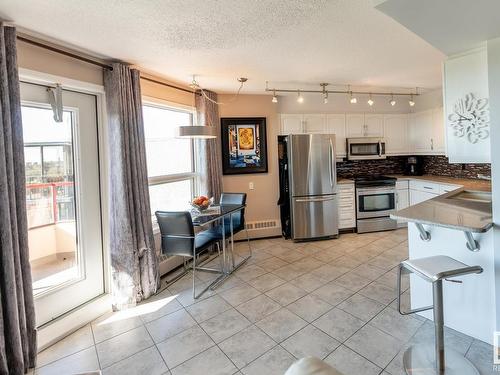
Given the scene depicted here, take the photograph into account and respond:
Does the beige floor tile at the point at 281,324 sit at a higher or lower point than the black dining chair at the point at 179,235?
lower

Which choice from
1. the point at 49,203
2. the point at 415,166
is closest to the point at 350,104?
the point at 415,166

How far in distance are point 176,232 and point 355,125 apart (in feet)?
12.6

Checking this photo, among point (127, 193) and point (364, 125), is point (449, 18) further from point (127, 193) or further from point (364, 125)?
point (364, 125)

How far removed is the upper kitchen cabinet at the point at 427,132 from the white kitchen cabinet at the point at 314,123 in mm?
1851

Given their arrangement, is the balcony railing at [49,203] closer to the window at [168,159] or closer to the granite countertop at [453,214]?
the window at [168,159]

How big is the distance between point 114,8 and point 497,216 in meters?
2.93

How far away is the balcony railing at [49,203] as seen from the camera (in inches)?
91.4

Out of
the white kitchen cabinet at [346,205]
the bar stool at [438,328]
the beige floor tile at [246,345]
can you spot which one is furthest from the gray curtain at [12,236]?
the white kitchen cabinet at [346,205]

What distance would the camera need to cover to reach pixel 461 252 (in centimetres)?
215

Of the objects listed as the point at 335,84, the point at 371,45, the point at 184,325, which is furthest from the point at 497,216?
the point at 335,84

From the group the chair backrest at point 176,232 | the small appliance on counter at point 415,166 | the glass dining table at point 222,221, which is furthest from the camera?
the small appliance on counter at point 415,166

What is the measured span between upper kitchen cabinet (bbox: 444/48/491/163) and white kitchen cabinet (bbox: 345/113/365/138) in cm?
272

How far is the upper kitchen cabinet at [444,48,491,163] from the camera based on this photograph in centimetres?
212

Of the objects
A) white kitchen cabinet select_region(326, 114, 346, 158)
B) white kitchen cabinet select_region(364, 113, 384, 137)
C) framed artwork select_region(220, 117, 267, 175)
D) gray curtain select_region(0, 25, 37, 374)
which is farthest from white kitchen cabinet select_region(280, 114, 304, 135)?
gray curtain select_region(0, 25, 37, 374)
